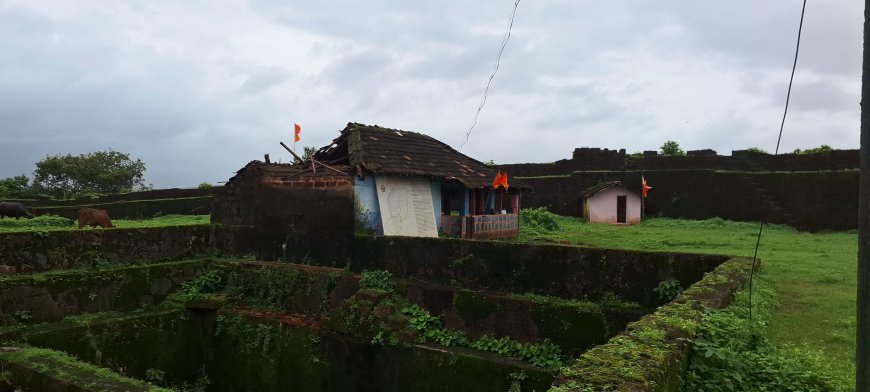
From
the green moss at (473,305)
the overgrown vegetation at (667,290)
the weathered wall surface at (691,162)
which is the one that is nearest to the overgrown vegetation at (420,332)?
the green moss at (473,305)

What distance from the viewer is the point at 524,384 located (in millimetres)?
6004

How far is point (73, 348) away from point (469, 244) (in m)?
5.62

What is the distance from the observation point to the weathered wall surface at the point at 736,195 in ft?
52.4

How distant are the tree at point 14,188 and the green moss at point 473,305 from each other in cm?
3556

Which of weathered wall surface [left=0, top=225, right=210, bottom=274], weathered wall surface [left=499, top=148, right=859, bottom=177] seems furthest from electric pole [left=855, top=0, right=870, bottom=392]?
weathered wall surface [left=499, top=148, right=859, bottom=177]

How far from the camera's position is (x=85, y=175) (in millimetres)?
40062

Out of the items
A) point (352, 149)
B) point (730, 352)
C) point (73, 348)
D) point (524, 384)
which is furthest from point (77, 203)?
point (730, 352)

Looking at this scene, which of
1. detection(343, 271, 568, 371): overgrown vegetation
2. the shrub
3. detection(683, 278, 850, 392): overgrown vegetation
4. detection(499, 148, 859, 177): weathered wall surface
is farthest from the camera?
the shrub

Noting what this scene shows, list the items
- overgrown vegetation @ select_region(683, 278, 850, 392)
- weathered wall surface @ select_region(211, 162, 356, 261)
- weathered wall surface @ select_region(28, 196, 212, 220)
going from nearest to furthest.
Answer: overgrown vegetation @ select_region(683, 278, 850, 392)
weathered wall surface @ select_region(211, 162, 356, 261)
weathered wall surface @ select_region(28, 196, 212, 220)

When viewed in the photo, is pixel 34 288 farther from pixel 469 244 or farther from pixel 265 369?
pixel 469 244

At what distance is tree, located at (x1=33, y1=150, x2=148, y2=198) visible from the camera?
130 ft

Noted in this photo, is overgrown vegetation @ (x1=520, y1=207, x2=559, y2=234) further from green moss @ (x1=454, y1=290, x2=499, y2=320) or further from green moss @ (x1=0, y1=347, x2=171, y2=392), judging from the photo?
green moss @ (x1=0, y1=347, x2=171, y2=392)

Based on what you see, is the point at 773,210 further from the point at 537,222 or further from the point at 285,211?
the point at 285,211

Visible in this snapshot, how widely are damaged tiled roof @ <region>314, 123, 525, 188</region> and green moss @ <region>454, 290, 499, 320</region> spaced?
4.20m
